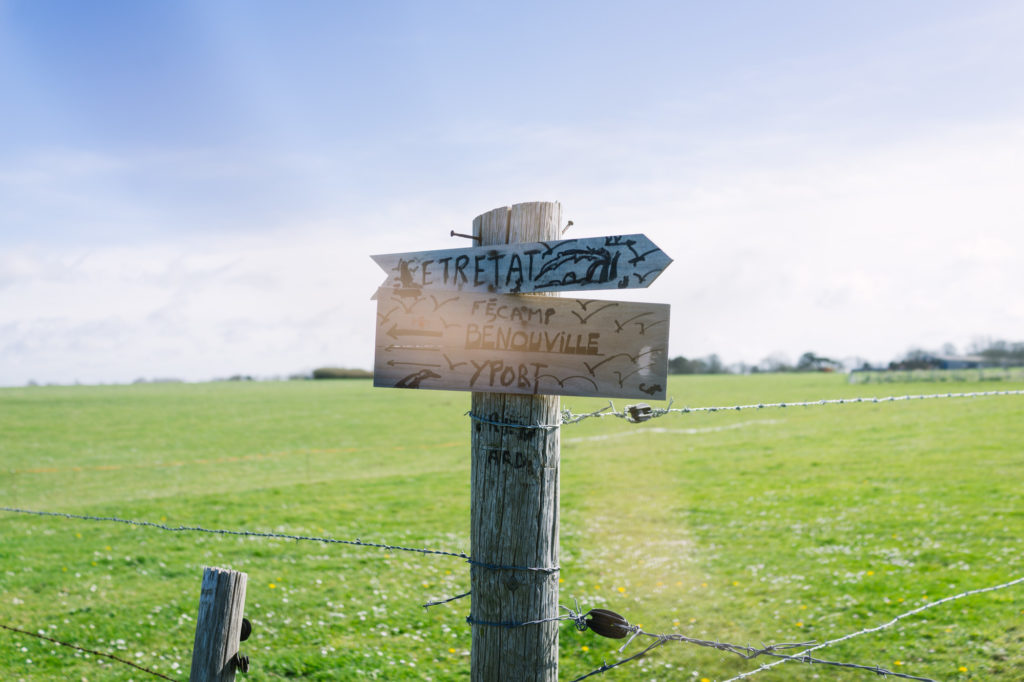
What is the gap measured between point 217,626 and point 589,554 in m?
9.88

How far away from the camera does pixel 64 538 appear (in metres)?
14.7

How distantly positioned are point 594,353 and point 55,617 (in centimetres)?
968

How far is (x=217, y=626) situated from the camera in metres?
3.60

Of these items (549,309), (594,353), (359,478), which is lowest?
(359,478)

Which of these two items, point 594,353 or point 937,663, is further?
point 937,663

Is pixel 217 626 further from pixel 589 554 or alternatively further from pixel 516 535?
pixel 589 554

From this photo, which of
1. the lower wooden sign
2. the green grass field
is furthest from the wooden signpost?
the green grass field

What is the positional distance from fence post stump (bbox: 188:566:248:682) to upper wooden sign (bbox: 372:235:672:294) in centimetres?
174

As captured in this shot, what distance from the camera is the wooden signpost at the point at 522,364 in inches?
129

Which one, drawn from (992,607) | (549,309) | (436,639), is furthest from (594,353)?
(992,607)

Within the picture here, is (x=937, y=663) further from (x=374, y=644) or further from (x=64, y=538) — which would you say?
(x=64, y=538)

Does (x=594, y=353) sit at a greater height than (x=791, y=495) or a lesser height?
greater

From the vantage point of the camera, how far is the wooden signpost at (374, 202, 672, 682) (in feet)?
10.7

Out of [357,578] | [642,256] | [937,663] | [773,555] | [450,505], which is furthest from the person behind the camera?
[450,505]
